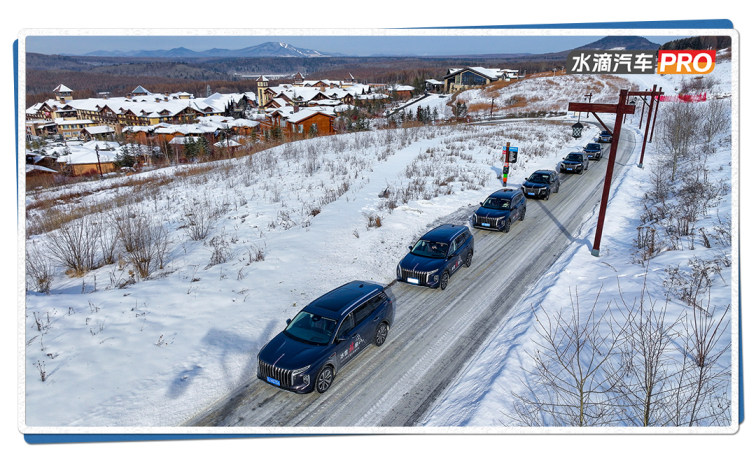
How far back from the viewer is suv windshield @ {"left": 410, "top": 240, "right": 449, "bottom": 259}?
13.6 m

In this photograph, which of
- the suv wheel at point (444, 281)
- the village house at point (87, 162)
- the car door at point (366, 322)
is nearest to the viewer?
the car door at point (366, 322)

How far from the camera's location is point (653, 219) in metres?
16.5

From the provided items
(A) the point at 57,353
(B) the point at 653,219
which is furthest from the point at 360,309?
(B) the point at 653,219

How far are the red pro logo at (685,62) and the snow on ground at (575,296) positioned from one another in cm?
24

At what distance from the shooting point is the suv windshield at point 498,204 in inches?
731

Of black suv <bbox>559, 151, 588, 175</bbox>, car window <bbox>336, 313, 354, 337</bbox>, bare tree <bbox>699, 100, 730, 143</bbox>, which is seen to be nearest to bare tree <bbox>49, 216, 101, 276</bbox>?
car window <bbox>336, 313, 354, 337</bbox>

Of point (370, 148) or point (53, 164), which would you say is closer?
point (370, 148)

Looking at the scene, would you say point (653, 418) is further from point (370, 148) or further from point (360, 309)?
point (370, 148)

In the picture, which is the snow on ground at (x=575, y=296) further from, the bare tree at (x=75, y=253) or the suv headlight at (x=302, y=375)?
the bare tree at (x=75, y=253)

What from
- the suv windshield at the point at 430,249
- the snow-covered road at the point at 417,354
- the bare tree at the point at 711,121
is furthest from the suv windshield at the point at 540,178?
the suv windshield at the point at 430,249

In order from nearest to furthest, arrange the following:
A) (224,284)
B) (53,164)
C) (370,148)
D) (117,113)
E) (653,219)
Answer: (224,284), (653,219), (370,148), (53,164), (117,113)

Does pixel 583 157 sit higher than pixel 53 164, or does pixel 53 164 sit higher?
pixel 583 157

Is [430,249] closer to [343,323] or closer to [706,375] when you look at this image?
[343,323]
